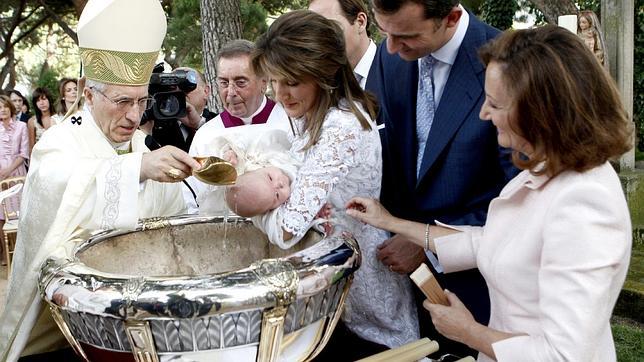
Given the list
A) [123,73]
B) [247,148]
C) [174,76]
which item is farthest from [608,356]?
[174,76]

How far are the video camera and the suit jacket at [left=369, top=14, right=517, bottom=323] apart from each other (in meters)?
1.26

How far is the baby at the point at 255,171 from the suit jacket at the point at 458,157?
14.9 inches

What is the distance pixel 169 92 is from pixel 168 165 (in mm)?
1413

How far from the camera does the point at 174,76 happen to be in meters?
2.94

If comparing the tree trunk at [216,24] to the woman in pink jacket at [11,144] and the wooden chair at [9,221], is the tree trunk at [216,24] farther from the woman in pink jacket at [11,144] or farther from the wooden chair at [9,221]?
the woman in pink jacket at [11,144]

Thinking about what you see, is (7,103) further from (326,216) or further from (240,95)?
(326,216)

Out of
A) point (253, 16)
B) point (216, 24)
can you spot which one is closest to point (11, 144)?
point (216, 24)

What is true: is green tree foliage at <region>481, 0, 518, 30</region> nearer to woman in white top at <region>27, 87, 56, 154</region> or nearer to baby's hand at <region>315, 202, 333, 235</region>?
woman in white top at <region>27, 87, 56, 154</region>

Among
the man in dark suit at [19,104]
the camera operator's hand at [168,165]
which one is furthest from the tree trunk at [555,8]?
the man in dark suit at [19,104]

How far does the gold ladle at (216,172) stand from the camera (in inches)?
57.1

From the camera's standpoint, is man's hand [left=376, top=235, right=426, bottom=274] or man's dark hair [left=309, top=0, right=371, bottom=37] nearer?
man's hand [left=376, top=235, right=426, bottom=274]

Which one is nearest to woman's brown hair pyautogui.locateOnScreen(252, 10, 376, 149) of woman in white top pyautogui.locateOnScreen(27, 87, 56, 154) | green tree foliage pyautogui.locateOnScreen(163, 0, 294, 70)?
woman in white top pyautogui.locateOnScreen(27, 87, 56, 154)

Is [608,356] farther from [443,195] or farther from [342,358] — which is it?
[342,358]

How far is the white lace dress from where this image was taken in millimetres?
1548
